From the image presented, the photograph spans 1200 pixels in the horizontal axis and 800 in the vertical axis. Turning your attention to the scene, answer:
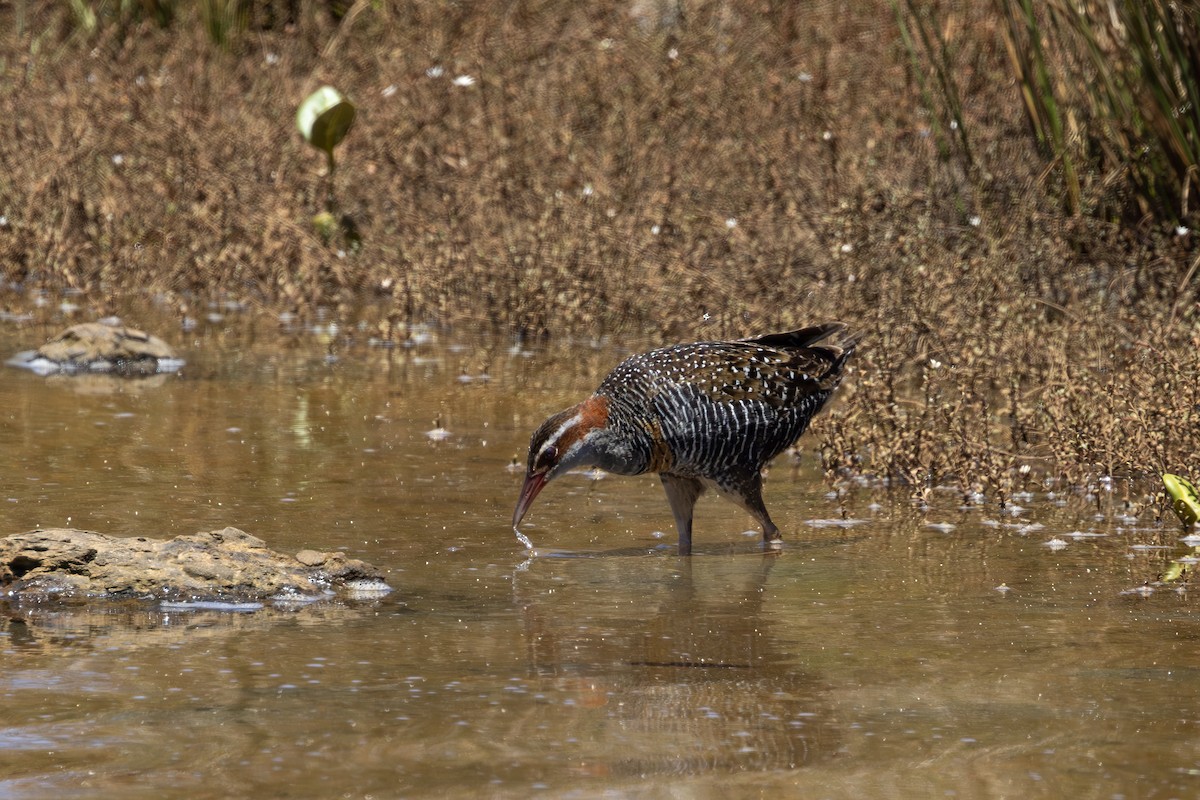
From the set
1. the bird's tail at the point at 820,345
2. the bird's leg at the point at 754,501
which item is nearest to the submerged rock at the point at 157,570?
the bird's leg at the point at 754,501

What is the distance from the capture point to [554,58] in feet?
49.5

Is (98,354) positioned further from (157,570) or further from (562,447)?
(157,570)

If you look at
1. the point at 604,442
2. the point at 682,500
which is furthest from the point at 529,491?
the point at 682,500

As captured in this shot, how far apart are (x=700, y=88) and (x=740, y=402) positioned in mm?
7280

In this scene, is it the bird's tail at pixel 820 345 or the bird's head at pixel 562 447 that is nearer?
the bird's head at pixel 562 447

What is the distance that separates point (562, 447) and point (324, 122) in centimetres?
655

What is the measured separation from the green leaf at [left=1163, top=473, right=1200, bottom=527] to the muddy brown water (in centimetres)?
12

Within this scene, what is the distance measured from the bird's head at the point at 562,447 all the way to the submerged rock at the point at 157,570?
1062 mm

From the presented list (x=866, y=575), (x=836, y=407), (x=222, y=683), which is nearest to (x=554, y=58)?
(x=836, y=407)

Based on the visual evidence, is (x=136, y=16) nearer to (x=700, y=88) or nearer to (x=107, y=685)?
(x=700, y=88)

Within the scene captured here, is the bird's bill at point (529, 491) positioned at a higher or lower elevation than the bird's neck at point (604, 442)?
lower

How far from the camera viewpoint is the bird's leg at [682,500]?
23.7ft

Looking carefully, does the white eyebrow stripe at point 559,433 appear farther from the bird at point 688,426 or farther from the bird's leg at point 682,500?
the bird's leg at point 682,500

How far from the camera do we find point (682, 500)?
730cm
